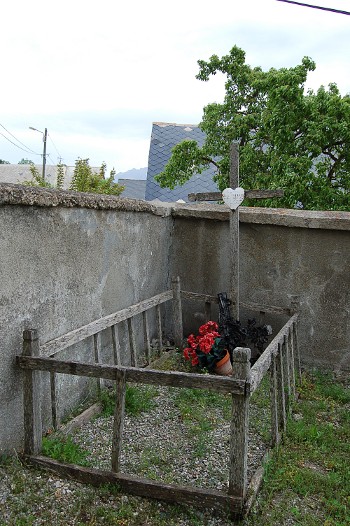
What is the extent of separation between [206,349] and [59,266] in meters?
2.20

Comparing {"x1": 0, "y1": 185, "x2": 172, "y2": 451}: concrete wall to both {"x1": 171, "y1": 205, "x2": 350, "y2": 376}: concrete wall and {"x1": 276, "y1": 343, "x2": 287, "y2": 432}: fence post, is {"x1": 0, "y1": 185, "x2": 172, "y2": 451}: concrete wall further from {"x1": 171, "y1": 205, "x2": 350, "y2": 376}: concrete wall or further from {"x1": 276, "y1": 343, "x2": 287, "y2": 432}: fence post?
{"x1": 276, "y1": 343, "x2": 287, "y2": 432}: fence post

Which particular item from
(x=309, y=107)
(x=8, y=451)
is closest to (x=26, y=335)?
(x=8, y=451)

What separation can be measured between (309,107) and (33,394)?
821 centimetres

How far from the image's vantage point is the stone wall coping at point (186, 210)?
3784 millimetres

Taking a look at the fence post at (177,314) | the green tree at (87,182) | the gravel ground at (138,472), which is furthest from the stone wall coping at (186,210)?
the green tree at (87,182)

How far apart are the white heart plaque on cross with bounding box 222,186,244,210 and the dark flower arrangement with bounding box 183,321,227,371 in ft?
4.82

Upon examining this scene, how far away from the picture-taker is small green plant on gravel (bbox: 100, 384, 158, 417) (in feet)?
14.8

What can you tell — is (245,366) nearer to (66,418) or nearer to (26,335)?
(26,335)

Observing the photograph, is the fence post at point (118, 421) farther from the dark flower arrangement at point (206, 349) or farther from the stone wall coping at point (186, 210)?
the dark flower arrangement at point (206, 349)

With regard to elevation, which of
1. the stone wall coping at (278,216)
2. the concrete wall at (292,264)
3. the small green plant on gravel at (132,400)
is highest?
the stone wall coping at (278,216)

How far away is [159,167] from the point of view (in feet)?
57.9

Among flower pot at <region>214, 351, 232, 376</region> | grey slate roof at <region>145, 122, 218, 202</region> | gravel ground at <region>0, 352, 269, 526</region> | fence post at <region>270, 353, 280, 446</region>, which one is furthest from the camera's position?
grey slate roof at <region>145, 122, 218, 202</region>

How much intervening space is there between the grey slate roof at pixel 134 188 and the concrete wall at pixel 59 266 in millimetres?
16091

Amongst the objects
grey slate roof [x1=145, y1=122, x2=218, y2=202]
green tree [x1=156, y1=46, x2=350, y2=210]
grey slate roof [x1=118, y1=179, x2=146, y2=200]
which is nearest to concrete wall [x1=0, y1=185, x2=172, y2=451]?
green tree [x1=156, y1=46, x2=350, y2=210]
